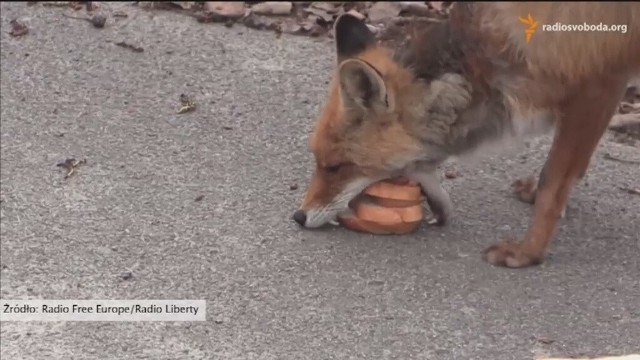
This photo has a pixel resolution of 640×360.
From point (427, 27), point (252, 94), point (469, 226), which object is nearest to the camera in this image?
point (427, 27)

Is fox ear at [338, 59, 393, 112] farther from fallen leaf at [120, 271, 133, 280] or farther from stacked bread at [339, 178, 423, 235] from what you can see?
fallen leaf at [120, 271, 133, 280]

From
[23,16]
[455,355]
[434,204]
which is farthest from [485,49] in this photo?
[23,16]

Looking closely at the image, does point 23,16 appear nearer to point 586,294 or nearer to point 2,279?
point 2,279

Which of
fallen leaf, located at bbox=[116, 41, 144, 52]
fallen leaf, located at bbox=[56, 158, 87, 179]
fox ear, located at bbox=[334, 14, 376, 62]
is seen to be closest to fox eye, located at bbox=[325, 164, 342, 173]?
fox ear, located at bbox=[334, 14, 376, 62]

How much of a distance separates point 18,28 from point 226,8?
1479 millimetres

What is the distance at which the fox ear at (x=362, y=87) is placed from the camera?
4750 mm

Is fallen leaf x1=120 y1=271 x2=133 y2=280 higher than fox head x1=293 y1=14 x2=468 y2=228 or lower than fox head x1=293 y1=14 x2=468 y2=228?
lower

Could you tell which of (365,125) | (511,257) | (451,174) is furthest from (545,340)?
(451,174)

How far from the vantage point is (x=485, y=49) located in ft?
15.7

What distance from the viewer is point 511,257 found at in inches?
201

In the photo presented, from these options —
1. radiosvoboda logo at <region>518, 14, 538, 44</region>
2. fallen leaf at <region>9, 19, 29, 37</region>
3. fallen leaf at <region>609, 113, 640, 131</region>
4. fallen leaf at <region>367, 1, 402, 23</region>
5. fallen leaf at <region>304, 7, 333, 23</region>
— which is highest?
radiosvoboda logo at <region>518, 14, 538, 44</region>

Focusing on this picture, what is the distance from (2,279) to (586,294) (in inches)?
108

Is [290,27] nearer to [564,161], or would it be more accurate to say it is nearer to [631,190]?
[631,190]

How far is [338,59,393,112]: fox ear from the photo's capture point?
475cm
